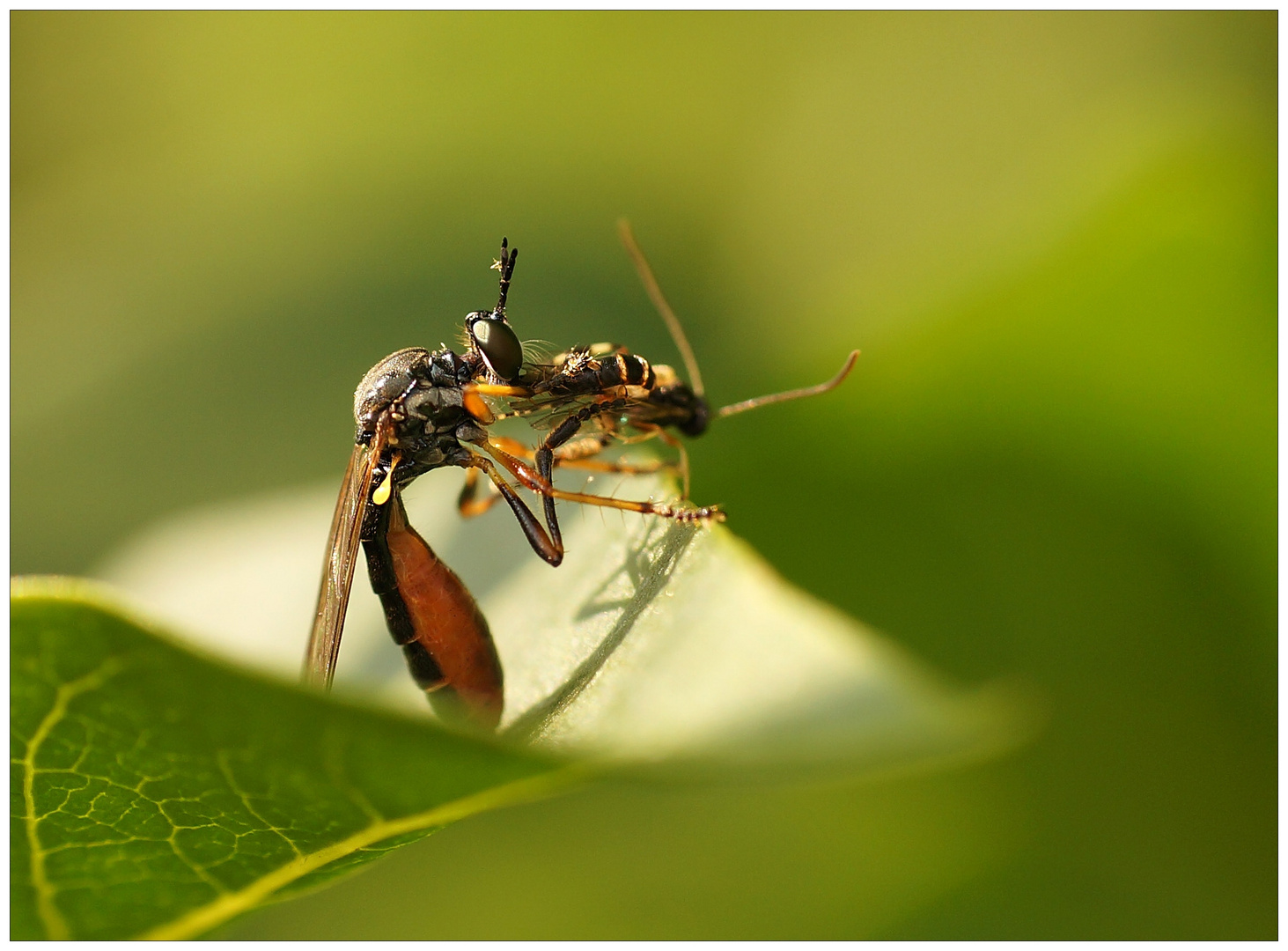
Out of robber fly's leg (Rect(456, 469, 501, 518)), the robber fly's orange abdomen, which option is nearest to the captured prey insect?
the robber fly's orange abdomen

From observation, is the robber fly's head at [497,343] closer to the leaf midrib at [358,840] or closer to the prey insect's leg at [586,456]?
the prey insect's leg at [586,456]

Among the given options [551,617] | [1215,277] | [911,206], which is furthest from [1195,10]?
[551,617]

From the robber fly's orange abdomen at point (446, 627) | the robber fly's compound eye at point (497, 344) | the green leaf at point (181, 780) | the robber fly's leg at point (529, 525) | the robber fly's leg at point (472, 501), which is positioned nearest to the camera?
the green leaf at point (181, 780)

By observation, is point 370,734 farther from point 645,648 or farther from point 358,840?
point 645,648

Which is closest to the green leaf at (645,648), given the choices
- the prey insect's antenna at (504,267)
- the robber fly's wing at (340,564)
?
the robber fly's wing at (340,564)

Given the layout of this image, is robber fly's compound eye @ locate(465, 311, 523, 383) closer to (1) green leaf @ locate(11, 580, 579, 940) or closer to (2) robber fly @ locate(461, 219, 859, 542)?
(2) robber fly @ locate(461, 219, 859, 542)
